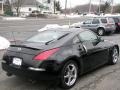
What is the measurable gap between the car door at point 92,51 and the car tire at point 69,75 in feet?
1.40

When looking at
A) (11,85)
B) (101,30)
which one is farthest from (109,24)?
(11,85)

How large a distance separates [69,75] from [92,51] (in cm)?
120

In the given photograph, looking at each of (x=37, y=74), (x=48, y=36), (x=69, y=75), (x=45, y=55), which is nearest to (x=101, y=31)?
(x=48, y=36)

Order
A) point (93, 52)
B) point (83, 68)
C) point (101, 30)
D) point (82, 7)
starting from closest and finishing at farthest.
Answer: point (83, 68)
point (93, 52)
point (101, 30)
point (82, 7)

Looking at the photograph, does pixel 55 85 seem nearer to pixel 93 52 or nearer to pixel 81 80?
pixel 81 80

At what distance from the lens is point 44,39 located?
21.4 ft

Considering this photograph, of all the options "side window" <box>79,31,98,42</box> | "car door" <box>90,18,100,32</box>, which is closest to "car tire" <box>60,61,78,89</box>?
"side window" <box>79,31,98,42</box>

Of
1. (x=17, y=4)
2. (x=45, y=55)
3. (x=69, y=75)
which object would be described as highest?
(x=17, y=4)

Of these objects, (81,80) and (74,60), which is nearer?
(74,60)

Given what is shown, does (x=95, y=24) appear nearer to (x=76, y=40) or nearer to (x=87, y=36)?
(x=87, y=36)

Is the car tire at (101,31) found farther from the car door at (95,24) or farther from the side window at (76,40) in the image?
the side window at (76,40)

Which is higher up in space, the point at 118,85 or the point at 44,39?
the point at 44,39

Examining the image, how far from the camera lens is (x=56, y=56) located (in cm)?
566

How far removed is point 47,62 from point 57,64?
0.77 ft
